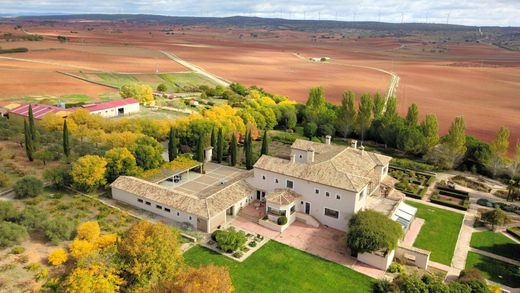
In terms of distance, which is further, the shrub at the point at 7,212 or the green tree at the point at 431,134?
the green tree at the point at 431,134

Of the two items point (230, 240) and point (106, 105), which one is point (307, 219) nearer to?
point (230, 240)

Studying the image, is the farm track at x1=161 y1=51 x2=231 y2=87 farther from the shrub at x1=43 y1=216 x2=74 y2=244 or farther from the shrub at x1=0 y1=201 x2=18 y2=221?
the shrub at x1=43 y1=216 x2=74 y2=244

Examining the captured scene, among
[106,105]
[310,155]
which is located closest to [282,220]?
[310,155]

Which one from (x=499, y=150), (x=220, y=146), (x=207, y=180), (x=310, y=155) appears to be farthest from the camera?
(x=220, y=146)

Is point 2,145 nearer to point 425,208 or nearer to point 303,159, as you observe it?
point 303,159

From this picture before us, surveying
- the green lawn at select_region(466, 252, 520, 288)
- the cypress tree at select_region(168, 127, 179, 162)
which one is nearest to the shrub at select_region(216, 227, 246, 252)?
the green lawn at select_region(466, 252, 520, 288)

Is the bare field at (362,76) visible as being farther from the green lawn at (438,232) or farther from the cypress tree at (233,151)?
the cypress tree at (233,151)

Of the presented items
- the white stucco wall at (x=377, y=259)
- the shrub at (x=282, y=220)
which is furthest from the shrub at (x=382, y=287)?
the shrub at (x=282, y=220)

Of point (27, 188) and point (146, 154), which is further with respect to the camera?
point (146, 154)
